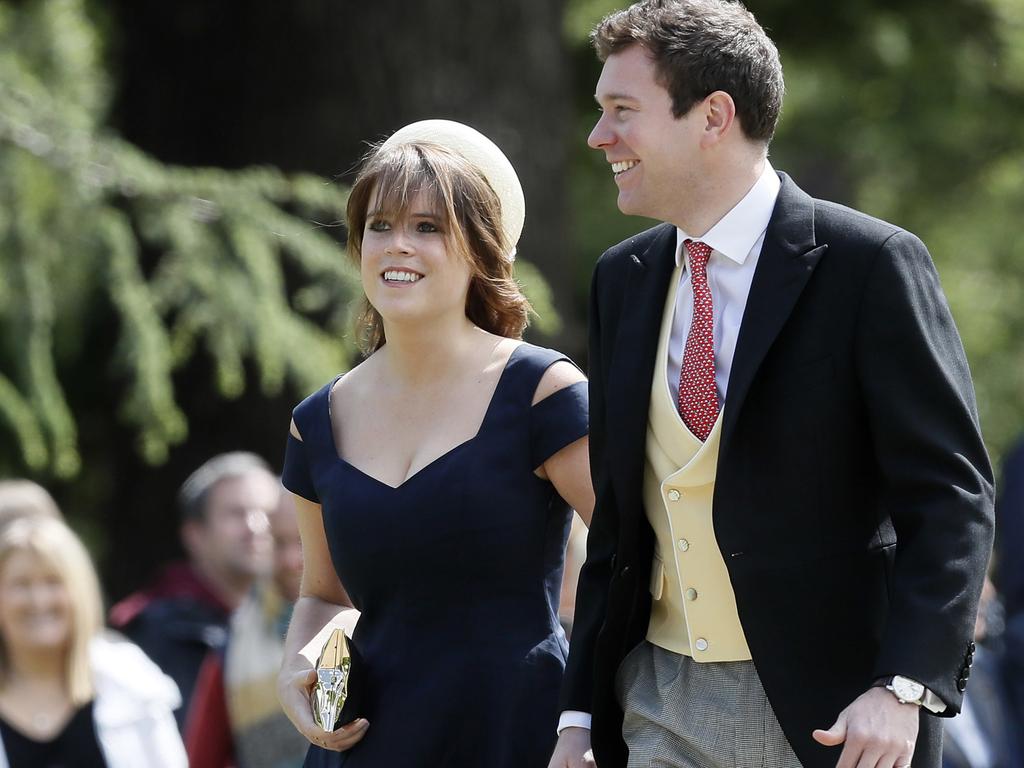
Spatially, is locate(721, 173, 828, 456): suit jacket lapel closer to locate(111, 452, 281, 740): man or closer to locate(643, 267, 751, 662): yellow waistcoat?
locate(643, 267, 751, 662): yellow waistcoat

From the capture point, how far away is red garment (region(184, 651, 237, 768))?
5.75 m

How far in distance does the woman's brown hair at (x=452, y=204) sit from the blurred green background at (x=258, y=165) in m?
1.07

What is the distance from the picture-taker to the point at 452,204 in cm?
356

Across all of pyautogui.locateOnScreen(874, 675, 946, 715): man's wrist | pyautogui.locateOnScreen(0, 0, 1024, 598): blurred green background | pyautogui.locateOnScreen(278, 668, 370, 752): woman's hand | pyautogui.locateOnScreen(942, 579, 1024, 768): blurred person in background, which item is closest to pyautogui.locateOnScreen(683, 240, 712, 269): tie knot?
pyautogui.locateOnScreen(874, 675, 946, 715): man's wrist

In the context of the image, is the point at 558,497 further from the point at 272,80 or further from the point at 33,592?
the point at 272,80

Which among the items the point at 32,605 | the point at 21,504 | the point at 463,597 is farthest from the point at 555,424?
the point at 21,504

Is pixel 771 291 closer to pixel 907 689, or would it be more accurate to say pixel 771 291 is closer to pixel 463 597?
pixel 907 689

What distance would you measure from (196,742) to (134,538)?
109 inches

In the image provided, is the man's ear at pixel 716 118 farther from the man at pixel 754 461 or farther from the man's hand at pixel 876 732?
the man's hand at pixel 876 732

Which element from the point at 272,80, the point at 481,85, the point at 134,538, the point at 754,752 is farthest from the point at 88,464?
the point at 754,752

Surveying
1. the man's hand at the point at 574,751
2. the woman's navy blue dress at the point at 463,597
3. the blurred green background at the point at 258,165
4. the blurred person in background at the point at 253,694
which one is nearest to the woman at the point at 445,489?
the woman's navy blue dress at the point at 463,597

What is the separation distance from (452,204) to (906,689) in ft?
4.46

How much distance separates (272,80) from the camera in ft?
26.0

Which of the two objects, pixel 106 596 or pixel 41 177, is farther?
pixel 106 596
